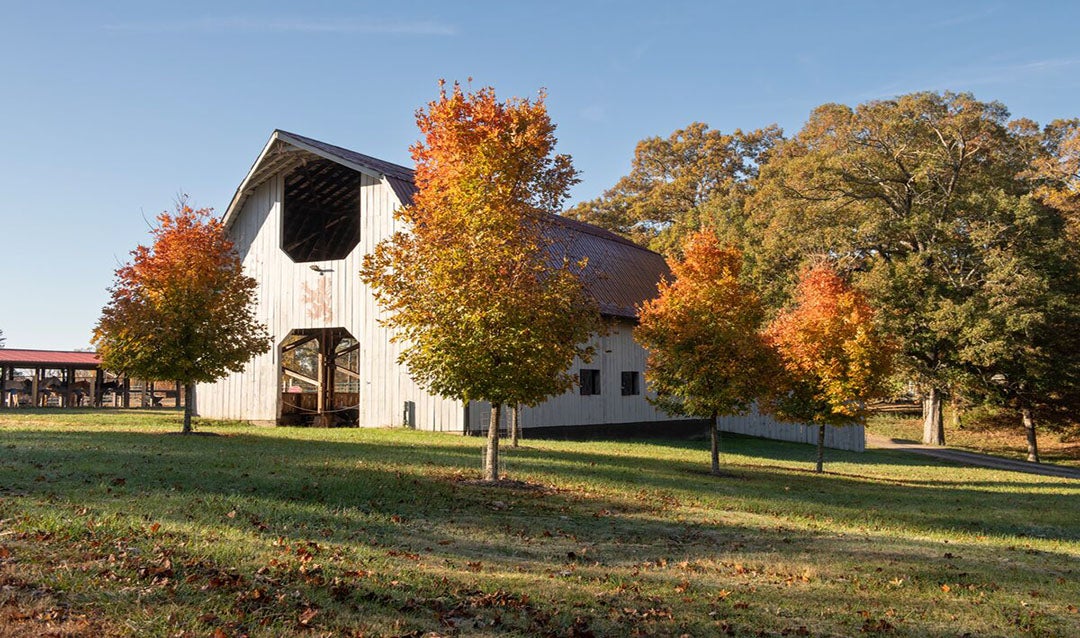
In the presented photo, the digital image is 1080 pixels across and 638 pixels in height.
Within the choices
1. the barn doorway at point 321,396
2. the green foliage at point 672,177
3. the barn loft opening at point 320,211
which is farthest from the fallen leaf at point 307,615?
the green foliage at point 672,177

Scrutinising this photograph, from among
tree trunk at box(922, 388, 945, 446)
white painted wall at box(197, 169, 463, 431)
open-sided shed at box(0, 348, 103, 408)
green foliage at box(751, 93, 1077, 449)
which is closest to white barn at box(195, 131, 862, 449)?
Result: white painted wall at box(197, 169, 463, 431)

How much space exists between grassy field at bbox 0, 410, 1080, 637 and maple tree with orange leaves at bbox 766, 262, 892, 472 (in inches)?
181

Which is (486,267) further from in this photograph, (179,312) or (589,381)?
(589,381)

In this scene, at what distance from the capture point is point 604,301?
30969 millimetres

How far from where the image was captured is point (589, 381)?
1208 inches

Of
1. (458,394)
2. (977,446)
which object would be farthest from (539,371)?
(977,446)

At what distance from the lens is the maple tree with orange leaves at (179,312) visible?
20734mm

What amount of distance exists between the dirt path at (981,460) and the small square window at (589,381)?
606 inches

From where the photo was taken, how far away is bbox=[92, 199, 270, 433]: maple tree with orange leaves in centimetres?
2073

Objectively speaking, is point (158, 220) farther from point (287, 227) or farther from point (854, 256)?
point (854, 256)

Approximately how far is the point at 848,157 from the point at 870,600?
32.0 metres

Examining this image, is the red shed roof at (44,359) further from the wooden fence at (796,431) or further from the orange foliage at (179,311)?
the wooden fence at (796,431)

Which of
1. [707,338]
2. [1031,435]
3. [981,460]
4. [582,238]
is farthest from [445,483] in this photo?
[1031,435]

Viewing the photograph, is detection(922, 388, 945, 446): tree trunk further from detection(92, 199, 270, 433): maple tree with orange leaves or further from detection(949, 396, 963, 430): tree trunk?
detection(92, 199, 270, 433): maple tree with orange leaves
